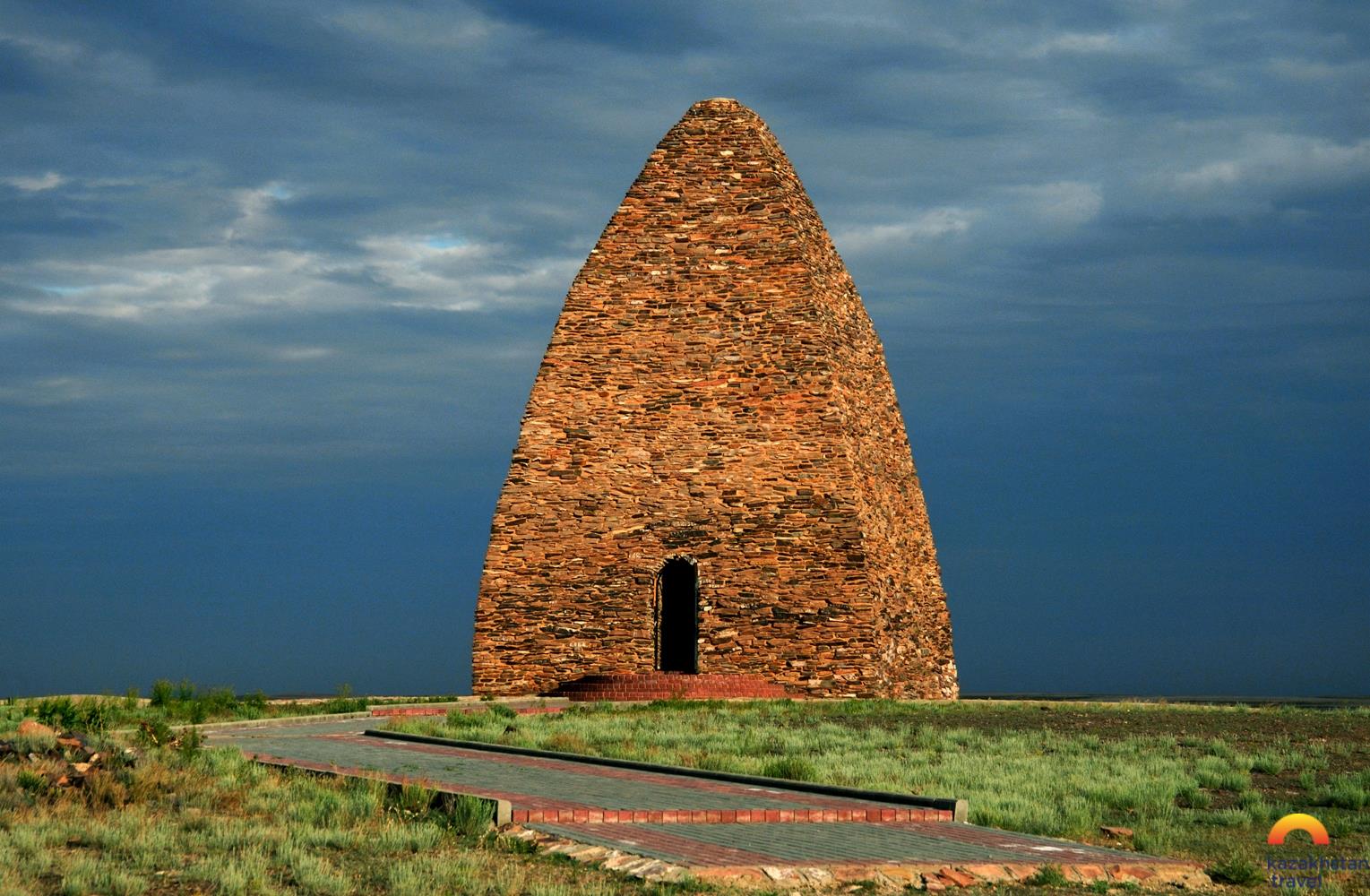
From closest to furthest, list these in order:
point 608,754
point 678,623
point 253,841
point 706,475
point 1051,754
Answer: point 253,841 < point 608,754 < point 1051,754 < point 706,475 < point 678,623

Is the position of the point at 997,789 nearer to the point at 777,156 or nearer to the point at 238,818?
the point at 238,818

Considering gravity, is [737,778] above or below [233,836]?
below

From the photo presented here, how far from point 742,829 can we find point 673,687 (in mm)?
15256

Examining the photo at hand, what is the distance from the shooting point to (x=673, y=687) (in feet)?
82.2

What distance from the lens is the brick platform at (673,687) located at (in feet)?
82.0

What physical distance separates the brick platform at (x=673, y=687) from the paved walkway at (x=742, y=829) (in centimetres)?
1152

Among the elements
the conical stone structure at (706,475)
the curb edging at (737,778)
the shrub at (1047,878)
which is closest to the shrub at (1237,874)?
the shrub at (1047,878)

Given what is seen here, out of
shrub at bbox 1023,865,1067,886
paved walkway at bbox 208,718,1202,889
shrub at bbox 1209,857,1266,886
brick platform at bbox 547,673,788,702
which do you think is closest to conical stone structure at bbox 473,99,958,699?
brick platform at bbox 547,673,788,702

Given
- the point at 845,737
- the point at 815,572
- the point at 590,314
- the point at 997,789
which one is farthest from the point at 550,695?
the point at 997,789

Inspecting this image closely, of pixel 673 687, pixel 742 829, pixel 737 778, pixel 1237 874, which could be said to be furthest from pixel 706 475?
pixel 1237 874

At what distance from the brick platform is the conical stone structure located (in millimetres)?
585

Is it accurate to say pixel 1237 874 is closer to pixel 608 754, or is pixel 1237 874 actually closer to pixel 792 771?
pixel 792 771

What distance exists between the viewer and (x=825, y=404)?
2770cm

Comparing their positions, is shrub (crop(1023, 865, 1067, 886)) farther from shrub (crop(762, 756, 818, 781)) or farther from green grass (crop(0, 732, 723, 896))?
shrub (crop(762, 756, 818, 781))
